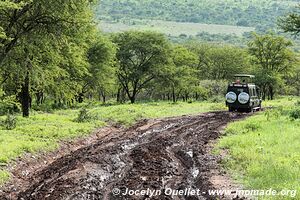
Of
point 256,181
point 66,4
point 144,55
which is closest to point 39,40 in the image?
point 66,4

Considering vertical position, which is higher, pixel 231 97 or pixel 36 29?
pixel 36 29

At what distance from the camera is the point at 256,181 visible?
1180 centimetres

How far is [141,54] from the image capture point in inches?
2349

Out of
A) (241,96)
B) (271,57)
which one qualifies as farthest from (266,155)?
(271,57)

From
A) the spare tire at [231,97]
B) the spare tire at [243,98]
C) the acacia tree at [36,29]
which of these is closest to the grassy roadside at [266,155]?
the spare tire at [243,98]

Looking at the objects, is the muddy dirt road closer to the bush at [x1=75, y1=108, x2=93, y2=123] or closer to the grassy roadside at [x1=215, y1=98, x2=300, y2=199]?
the grassy roadside at [x1=215, y1=98, x2=300, y2=199]

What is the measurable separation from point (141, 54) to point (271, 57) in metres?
29.7

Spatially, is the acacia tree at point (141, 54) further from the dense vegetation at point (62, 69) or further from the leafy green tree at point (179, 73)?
the leafy green tree at point (179, 73)

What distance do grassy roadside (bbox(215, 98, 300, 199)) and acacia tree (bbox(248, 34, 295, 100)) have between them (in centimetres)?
5087

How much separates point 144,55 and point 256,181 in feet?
160

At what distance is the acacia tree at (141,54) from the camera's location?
193ft

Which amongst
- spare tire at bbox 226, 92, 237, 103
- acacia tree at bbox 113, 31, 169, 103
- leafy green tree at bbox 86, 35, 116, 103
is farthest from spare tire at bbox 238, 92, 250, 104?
acacia tree at bbox 113, 31, 169, 103

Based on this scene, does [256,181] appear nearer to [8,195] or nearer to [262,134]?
[8,195]

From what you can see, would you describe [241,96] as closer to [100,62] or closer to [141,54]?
[100,62]
